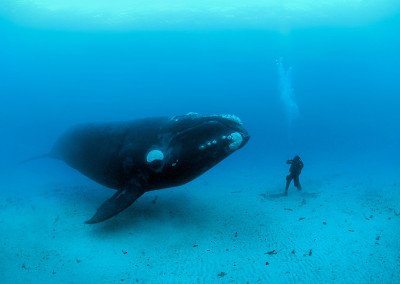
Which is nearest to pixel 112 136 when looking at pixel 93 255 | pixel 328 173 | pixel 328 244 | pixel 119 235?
pixel 119 235

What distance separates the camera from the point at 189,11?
148ft

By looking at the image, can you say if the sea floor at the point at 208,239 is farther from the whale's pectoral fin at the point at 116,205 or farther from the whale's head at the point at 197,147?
the whale's head at the point at 197,147

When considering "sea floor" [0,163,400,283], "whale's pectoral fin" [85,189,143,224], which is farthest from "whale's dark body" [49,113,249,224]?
"sea floor" [0,163,400,283]

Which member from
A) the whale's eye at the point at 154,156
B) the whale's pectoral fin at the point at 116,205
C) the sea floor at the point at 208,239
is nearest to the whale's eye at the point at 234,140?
the whale's eye at the point at 154,156

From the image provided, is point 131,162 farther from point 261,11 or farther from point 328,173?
point 261,11

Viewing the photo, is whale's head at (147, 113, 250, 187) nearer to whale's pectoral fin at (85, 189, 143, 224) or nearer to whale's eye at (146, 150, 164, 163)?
whale's eye at (146, 150, 164, 163)

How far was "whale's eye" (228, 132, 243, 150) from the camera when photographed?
7562 millimetres

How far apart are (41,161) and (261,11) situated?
3865 cm

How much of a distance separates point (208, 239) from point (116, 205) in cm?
271

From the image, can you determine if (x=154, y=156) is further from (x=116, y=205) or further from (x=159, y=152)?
(x=116, y=205)

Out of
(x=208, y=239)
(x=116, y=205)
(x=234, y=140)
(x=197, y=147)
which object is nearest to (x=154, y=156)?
(x=197, y=147)

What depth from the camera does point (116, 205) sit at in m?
7.68

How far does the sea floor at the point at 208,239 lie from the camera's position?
6227 mm

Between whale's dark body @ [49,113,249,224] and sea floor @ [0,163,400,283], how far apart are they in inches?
48.2
